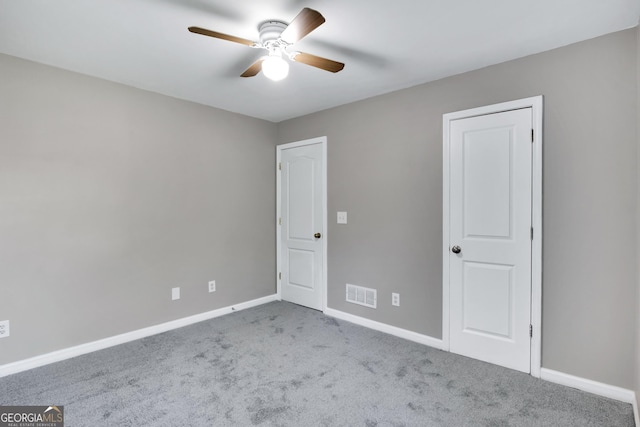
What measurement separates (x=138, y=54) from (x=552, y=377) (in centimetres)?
382

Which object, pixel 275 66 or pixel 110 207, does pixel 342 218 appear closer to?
pixel 275 66

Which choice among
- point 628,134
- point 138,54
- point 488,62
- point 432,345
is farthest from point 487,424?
point 138,54

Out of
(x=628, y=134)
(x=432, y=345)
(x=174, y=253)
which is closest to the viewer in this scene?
(x=628, y=134)

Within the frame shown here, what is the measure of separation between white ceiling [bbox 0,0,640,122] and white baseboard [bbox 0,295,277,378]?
2.32 metres

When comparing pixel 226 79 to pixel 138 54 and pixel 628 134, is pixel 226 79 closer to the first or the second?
pixel 138 54

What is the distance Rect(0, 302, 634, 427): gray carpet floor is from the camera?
193 centimetres

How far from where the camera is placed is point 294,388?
224cm

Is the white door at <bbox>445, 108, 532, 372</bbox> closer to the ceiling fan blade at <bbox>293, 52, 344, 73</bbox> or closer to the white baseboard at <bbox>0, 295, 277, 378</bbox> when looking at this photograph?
the ceiling fan blade at <bbox>293, 52, 344, 73</bbox>

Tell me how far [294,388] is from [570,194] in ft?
7.71

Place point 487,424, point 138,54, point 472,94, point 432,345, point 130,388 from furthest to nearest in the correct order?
point 432,345 < point 472,94 < point 138,54 < point 130,388 < point 487,424

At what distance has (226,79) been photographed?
2.84m

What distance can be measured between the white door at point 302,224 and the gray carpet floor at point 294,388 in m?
1.01

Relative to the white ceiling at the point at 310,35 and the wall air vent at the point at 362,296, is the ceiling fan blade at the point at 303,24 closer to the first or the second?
the white ceiling at the point at 310,35

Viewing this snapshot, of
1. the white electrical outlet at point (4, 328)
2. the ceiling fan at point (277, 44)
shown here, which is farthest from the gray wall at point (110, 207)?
the ceiling fan at point (277, 44)
